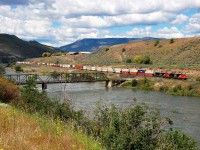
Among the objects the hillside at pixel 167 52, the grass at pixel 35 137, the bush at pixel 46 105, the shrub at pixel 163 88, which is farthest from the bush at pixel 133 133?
the hillside at pixel 167 52

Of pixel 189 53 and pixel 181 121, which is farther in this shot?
pixel 189 53

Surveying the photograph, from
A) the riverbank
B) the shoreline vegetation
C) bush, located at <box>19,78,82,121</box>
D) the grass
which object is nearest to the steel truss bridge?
the riverbank

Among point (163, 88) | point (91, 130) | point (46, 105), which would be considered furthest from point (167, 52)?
point (91, 130)

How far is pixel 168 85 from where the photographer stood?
283 ft

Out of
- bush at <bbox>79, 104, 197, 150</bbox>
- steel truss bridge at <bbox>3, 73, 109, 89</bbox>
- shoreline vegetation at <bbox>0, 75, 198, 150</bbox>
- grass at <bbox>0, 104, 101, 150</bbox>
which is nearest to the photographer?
grass at <bbox>0, 104, 101, 150</bbox>

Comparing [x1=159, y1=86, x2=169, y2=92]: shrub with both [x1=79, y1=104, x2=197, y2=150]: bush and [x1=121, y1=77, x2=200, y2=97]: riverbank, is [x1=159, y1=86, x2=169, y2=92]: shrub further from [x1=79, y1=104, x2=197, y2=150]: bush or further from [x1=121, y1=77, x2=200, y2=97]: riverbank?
[x1=79, y1=104, x2=197, y2=150]: bush

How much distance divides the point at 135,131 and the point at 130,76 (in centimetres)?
9251

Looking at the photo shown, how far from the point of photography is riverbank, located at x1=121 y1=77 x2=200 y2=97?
3046 inches

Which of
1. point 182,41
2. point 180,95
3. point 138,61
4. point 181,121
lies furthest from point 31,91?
point 182,41

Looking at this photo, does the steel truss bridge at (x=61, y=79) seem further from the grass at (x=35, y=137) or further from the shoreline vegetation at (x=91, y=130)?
the grass at (x=35, y=137)

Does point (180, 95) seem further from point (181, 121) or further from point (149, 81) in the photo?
point (181, 121)

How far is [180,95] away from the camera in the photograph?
251ft

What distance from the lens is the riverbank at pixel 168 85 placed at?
77.4 m

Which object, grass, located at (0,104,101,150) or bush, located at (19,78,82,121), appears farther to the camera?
bush, located at (19,78,82,121)
